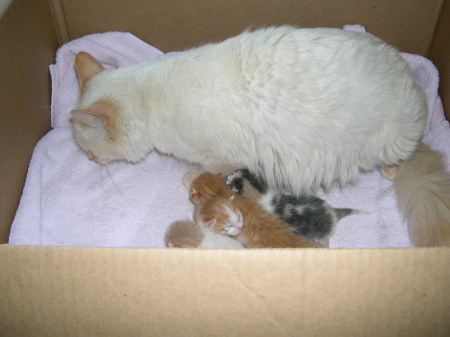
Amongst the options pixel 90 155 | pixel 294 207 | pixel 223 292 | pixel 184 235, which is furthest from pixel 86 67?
pixel 223 292

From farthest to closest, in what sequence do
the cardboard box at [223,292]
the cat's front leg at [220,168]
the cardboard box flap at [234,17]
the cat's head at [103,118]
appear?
the cardboard box flap at [234,17], the cat's front leg at [220,168], the cat's head at [103,118], the cardboard box at [223,292]

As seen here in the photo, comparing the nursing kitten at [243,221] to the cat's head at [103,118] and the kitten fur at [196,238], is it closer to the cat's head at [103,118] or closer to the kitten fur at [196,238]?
the kitten fur at [196,238]

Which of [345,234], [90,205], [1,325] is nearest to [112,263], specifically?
[1,325]

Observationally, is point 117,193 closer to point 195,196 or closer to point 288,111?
point 195,196

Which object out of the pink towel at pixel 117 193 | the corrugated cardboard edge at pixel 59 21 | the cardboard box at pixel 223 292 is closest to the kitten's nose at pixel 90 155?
the pink towel at pixel 117 193

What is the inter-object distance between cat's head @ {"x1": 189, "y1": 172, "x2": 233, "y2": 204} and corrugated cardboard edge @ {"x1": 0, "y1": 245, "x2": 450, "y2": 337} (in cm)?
77

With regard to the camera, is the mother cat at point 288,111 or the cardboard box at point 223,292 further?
the mother cat at point 288,111

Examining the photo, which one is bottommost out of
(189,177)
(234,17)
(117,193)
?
(117,193)

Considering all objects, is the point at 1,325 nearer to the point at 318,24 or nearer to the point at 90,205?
the point at 90,205

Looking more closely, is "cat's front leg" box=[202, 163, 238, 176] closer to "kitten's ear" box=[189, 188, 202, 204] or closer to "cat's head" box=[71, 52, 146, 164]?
"kitten's ear" box=[189, 188, 202, 204]

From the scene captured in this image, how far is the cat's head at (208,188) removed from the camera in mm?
2006

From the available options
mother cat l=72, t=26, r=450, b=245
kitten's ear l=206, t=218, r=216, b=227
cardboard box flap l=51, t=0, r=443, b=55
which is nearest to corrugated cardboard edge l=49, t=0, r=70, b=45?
cardboard box flap l=51, t=0, r=443, b=55

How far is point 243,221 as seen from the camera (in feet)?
6.25

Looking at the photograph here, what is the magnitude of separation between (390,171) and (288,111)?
0.78 meters
